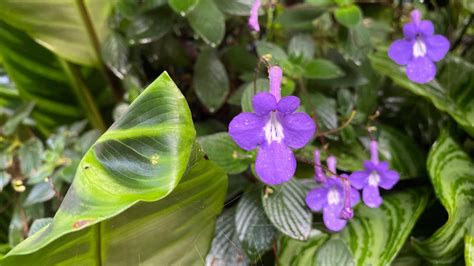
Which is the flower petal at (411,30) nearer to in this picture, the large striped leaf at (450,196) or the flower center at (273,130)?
the large striped leaf at (450,196)

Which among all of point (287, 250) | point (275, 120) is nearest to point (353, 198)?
point (287, 250)

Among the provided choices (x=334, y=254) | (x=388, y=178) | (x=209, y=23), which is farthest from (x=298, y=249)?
(x=209, y=23)

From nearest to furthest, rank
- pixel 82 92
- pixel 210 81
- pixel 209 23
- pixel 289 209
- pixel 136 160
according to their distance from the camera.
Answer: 1. pixel 136 160
2. pixel 289 209
3. pixel 209 23
4. pixel 210 81
5. pixel 82 92

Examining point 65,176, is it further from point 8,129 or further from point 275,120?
point 275,120

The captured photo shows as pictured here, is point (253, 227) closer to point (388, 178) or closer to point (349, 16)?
point (388, 178)

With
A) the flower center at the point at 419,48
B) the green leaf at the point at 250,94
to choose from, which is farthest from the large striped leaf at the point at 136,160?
the flower center at the point at 419,48
